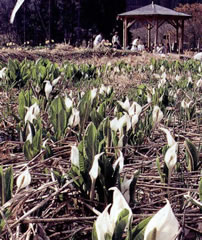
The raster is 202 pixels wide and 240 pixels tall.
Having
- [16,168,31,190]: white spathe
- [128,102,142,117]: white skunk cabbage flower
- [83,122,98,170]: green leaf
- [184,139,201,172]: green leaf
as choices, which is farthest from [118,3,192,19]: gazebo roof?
[16,168,31,190]: white spathe

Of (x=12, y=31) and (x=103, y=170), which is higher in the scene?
(x=12, y=31)

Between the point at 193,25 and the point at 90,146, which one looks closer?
the point at 90,146

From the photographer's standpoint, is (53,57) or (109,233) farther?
(53,57)

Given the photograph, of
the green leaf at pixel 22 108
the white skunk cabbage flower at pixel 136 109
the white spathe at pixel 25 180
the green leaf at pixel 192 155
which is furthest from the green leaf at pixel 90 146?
the green leaf at pixel 22 108

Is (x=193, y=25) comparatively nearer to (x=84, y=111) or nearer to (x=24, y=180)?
(x=84, y=111)

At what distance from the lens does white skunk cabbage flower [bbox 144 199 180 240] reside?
625 millimetres

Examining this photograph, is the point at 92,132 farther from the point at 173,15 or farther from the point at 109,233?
the point at 173,15

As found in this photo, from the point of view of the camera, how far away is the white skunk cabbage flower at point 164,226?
62cm

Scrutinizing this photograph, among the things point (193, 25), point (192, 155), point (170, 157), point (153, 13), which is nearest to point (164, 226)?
point (170, 157)

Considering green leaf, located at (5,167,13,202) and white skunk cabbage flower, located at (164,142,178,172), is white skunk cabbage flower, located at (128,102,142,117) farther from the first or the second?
green leaf, located at (5,167,13,202)

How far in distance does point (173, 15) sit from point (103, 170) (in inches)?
830

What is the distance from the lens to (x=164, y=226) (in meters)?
0.63

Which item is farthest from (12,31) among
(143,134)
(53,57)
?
(143,134)

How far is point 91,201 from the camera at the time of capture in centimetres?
104
